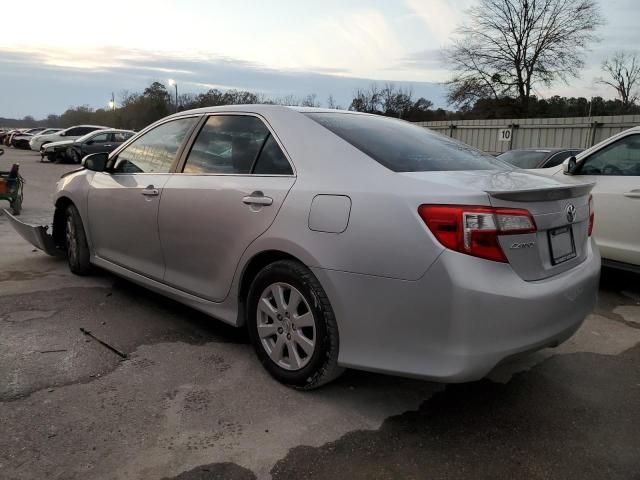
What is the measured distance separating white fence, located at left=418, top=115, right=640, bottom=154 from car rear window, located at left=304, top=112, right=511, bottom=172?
16108mm

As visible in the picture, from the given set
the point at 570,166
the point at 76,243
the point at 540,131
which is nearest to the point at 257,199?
the point at 76,243

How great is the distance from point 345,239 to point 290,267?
41 centimetres

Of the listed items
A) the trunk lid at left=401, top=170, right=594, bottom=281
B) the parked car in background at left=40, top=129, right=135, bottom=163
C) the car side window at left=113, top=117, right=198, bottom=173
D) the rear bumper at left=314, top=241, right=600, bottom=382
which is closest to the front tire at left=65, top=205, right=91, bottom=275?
the car side window at left=113, top=117, right=198, bottom=173

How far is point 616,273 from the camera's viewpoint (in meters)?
6.14

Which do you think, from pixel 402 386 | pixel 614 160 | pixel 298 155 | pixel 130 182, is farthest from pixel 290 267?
pixel 614 160

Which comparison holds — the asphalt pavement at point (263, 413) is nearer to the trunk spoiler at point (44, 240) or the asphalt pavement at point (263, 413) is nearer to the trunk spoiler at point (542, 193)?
the trunk spoiler at point (542, 193)

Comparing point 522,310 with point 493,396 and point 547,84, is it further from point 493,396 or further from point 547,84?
point 547,84

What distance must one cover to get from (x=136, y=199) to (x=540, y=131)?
18.7 m

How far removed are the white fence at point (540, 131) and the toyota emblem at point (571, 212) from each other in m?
16.4

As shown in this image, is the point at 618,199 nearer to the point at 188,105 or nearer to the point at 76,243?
the point at 76,243

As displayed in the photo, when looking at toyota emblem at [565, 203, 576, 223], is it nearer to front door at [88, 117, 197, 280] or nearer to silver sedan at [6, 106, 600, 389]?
silver sedan at [6, 106, 600, 389]

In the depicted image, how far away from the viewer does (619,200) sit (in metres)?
5.12

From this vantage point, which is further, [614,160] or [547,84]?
[547,84]

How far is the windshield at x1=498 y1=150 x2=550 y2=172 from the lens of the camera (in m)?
10.8
